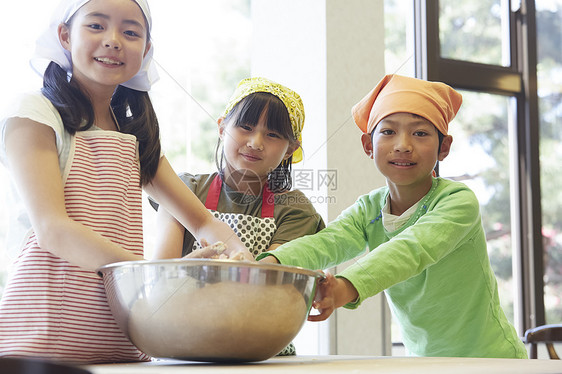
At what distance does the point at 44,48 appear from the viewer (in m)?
0.88

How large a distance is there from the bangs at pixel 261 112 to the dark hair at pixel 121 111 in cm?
24

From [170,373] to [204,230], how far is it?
1.44 feet

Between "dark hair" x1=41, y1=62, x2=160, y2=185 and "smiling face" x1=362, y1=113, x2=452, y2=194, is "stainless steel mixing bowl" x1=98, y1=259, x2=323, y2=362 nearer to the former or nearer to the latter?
"dark hair" x1=41, y1=62, x2=160, y2=185

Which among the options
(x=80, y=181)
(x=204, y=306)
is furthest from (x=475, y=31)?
(x=204, y=306)

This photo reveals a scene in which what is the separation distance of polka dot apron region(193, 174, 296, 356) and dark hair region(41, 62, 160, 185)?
215mm

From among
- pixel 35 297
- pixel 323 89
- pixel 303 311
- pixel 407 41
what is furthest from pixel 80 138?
pixel 407 41

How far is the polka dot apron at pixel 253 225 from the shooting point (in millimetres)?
1098

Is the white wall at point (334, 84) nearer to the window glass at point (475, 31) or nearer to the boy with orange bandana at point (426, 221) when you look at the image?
the window glass at point (475, 31)

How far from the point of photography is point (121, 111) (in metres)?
0.96

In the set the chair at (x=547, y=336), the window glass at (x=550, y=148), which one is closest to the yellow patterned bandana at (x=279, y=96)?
the chair at (x=547, y=336)

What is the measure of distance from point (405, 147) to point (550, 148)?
182cm

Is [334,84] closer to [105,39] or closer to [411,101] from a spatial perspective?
[411,101]

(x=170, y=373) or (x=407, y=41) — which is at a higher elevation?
(x=407, y=41)

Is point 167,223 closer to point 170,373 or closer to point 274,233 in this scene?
point 274,233
